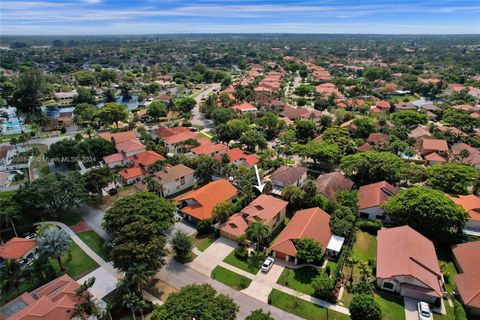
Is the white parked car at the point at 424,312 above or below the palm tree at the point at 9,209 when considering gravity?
below

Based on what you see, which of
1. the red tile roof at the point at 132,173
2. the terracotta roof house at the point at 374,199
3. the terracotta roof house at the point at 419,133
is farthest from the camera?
the terracotta roof house at the point at 419,133

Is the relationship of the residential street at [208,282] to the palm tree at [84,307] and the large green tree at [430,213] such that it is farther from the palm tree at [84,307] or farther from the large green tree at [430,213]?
the large green tree at [430,213]

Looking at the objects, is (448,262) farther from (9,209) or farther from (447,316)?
(9,209)

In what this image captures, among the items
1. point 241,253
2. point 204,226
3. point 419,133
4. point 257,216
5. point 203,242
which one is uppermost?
point 419,133

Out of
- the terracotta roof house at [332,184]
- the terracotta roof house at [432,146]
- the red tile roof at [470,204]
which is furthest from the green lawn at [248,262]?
the terracotta roof house at [432,146]

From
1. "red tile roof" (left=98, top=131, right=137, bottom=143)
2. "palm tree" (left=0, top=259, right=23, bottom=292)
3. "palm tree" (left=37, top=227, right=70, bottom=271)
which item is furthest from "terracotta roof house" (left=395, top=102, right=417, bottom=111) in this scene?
"palm tree" (left=0, top=259, right=23, bottom=292)

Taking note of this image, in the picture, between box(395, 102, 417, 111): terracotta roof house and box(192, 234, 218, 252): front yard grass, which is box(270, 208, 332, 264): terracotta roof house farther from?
box(395, 102, 417, 111): terracotta roof house

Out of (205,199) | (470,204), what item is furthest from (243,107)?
(470,204)
